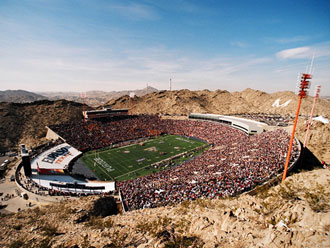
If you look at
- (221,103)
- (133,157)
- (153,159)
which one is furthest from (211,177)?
(221,103)

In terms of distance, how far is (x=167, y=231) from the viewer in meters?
10.9

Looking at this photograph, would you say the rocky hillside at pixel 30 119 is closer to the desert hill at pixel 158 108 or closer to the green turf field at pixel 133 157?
the desert hill at pixel 158 108

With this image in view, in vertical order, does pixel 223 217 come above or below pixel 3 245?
above

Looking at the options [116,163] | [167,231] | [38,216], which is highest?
[167,231]

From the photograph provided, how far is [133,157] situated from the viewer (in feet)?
142

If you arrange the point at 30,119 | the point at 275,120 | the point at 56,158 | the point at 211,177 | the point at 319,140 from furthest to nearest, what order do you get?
the point at 275,120
the point at 30,119
the point at 56,158
the point at 319,140
the point at 211,177

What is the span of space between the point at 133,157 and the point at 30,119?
51.9 metres

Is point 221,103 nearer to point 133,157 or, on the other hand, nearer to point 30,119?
point 133,157

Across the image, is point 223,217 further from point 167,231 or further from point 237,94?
point 237,94

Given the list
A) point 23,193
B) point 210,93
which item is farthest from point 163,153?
point 210,93

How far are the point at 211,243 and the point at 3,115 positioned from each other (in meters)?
83.4

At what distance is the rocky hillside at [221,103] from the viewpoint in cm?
10281

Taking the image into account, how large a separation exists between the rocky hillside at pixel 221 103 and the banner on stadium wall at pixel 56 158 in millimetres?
69976

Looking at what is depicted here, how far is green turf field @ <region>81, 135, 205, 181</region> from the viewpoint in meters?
35.5
